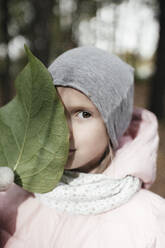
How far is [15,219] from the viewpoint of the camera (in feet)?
3.67

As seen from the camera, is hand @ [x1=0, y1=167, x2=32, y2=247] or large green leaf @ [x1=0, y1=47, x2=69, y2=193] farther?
hand @ [x1=0, y1=167, x2=32, y2=247]

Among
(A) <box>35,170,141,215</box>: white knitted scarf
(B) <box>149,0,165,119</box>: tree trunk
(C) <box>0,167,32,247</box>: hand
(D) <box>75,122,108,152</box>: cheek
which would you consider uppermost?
(D) <box>75,122,108,152</box>: cheek

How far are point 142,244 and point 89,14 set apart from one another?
12548 mm

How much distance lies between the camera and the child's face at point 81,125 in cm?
98

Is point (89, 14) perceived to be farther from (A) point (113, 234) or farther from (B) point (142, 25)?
(A) point (113, 234)

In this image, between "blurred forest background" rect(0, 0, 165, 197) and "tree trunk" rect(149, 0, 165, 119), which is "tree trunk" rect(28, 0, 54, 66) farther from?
"tree trunk" rect(149, 0, 165, 119)

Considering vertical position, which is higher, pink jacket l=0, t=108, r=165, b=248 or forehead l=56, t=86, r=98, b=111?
forehead l=56, t=86, r=98, b=111

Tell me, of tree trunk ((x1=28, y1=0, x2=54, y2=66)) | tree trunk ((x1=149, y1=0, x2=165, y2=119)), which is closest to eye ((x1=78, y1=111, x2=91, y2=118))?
tree trunk ((x1=28, y1=0, x2=54, y2=66))

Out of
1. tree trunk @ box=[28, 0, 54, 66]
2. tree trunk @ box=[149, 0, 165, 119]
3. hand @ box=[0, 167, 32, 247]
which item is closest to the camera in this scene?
hand @ box=[0, 167, 32, 247]

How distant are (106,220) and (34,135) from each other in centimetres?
45

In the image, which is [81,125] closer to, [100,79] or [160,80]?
[100,79]

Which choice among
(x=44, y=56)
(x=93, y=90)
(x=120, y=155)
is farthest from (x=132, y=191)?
(x=44, y=56)

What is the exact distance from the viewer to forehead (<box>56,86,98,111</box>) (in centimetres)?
97

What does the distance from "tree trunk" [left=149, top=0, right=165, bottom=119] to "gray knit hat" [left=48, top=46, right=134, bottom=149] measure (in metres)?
4.16
